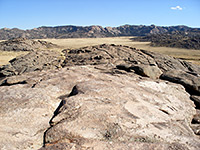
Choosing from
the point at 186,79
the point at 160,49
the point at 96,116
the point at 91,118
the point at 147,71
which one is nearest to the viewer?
the point at 91,118

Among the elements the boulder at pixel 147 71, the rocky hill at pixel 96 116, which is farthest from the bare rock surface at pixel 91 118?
the boulder at pixel 147 71

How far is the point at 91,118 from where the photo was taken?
282 inches

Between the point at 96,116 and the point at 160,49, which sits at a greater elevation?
the point at 96,116

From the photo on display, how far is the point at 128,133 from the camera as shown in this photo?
660cm

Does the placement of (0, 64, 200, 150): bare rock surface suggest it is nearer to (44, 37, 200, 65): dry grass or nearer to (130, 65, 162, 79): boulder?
(130, 65, 162, 79): boulder

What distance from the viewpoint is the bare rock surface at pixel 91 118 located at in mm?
6145

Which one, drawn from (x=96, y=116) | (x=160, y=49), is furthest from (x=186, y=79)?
(x=160, y=49)

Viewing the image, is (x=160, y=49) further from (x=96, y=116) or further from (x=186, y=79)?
(x=96, y=116)

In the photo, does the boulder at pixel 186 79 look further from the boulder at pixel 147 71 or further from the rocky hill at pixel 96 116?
the rocky hill at pixel 96 116

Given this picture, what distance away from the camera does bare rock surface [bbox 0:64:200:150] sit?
242 inches

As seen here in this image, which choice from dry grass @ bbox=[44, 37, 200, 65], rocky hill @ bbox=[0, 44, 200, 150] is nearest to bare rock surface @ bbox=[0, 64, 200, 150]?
rocky hill @ bbox=[0, 44, 200, 150]

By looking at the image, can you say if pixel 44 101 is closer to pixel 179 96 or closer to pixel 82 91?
pixel 82 91

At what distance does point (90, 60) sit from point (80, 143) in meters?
16.8

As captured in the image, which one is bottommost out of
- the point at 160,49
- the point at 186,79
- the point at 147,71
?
the point at 160,49
